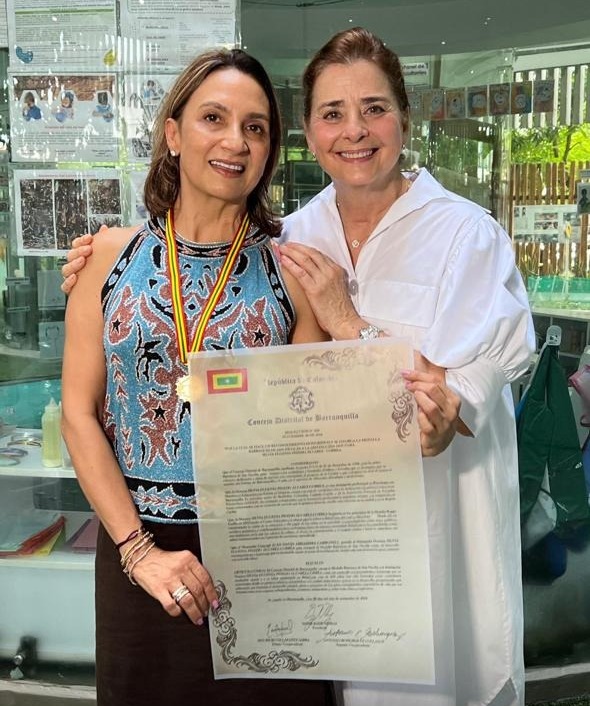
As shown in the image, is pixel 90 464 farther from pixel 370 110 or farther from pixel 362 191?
pixel 370 110

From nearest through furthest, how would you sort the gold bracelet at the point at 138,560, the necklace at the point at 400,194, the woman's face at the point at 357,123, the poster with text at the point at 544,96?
the gold bracelet at the point at 138,560 < the woman's face at the point at 357,123 < the necklace at the point at 400,194 < the poster with text at the point at 544,96

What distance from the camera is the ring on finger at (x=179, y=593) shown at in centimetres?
133

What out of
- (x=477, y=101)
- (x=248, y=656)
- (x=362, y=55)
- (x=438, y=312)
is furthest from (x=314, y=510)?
(x=477, y=101)

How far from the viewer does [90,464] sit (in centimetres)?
140

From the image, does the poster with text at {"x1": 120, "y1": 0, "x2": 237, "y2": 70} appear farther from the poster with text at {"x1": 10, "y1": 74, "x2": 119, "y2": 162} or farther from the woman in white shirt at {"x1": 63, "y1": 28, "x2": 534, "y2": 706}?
the woman in white shirt at {"x1": 63, "y1": 28, "x2": 534, "y2": 706}

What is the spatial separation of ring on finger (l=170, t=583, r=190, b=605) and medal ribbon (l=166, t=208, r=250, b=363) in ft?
1.27

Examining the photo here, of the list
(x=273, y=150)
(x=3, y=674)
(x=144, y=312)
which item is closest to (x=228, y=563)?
(x=144, y=312)

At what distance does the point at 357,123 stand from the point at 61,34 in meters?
Answer: 1.37

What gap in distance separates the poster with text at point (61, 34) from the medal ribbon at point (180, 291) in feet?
→ 4.13

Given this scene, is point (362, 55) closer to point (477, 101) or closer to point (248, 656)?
point (248, 656)

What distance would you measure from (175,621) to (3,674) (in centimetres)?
170

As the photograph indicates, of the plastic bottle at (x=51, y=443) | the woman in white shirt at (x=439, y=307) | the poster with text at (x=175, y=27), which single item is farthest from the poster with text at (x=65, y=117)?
the woman in white shirt at (x=439, y=307)

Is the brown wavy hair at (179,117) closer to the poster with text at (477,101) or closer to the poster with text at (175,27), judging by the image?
the poster with text at (175,27)
